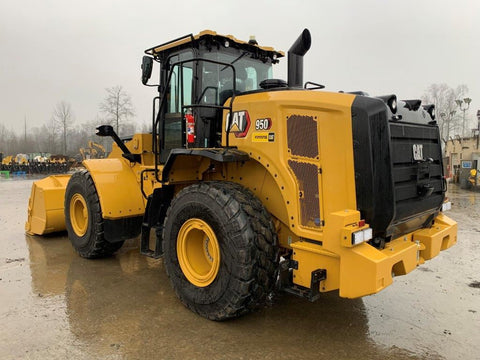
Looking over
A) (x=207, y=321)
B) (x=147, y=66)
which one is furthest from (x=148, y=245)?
(x=147, y=66)

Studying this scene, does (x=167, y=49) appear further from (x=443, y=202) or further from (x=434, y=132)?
(x=443, y=202)

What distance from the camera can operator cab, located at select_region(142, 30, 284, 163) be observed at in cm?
431

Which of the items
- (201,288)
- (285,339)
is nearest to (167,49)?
(201,288)

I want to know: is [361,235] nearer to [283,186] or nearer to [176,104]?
[283,186]

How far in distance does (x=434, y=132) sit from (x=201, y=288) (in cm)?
282

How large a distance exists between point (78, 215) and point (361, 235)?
4.58 meters

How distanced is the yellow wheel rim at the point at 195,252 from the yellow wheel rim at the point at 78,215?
2544mm

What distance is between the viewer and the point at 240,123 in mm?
3814

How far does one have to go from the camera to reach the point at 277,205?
371 cm

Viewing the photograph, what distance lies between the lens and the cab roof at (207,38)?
4.39 meters

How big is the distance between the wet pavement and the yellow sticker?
1.70 m

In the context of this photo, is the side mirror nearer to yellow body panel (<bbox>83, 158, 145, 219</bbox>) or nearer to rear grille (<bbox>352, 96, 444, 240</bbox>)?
yellow body panel (<bbox>83, 158, 145, 219</bbox>)

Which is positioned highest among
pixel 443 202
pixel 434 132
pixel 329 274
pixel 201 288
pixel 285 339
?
pixel 434 132

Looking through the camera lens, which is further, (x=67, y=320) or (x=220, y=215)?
(x=67, y=320)
